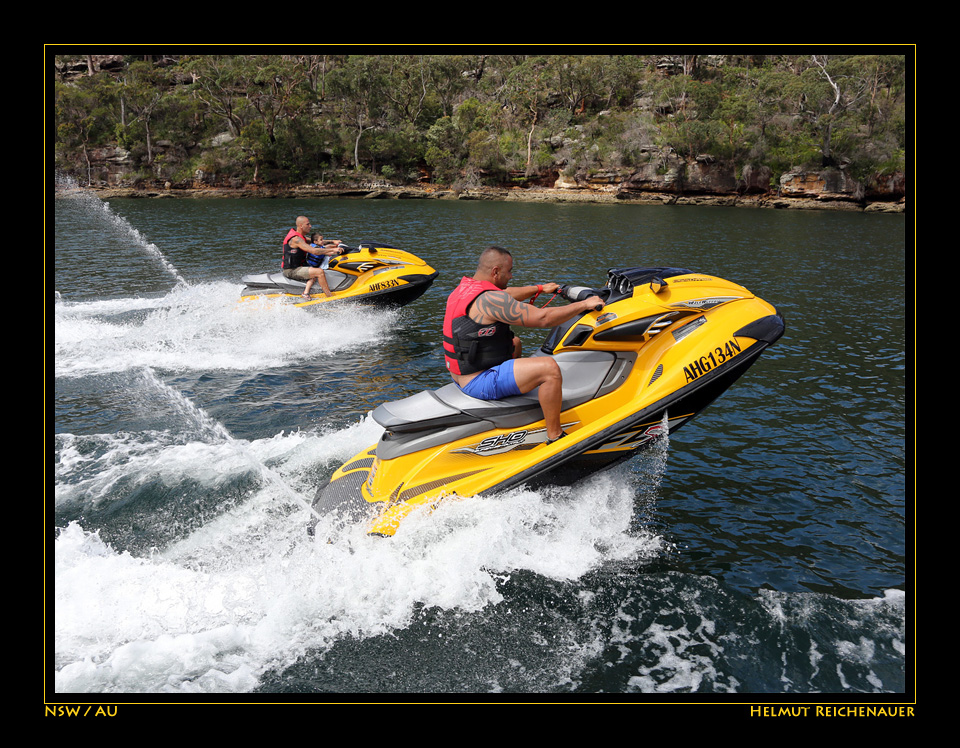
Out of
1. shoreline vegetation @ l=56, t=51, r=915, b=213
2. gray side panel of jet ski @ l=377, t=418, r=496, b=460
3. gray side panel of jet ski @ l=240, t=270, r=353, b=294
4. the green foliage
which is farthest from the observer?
the green foliage

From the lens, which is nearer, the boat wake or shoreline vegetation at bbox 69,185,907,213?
the boat wake

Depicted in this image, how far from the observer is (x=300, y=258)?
492 inches

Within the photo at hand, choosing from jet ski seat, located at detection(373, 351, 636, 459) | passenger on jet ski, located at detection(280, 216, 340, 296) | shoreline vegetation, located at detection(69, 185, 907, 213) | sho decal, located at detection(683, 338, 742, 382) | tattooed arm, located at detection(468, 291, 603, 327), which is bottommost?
jet ski seat, located at detection(373, 351, 636, 459)

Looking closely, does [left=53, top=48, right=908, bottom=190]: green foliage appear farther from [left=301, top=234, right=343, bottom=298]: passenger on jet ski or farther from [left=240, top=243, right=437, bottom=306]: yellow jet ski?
[left=301, top=234, right=343, bottom=298]: passenger on jet ski

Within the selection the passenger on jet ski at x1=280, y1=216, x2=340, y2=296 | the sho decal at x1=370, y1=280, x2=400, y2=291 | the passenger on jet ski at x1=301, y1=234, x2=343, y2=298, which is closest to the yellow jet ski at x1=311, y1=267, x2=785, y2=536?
the sho decal at x1=370, y1=280, x2=400, y2=291

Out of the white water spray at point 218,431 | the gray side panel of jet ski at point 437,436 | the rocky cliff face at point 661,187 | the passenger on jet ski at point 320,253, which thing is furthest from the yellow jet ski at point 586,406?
the rocky cliff face at point 661,187

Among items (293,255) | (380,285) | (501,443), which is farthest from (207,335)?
(501,443)

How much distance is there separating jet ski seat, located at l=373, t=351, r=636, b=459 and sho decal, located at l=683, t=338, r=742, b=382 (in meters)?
0.44

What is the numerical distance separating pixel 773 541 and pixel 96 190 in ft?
197

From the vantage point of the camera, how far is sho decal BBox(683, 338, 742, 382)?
5.29m

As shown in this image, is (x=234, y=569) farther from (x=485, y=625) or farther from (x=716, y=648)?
(x=716, y=648)

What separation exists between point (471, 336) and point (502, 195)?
47.2 metres

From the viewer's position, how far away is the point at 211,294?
584 inches

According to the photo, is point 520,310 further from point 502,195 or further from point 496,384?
point 502,195
